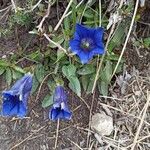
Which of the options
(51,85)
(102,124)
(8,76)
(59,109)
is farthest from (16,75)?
(102,124)

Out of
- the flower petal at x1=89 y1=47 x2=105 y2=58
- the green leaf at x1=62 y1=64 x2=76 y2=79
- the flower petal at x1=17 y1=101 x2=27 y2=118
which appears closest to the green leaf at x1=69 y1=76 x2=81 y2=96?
the green leaf at x1=62 y1=64 x2=76 y2=79

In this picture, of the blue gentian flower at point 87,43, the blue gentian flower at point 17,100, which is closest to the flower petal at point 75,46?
the blue gentian flower at point 87,43

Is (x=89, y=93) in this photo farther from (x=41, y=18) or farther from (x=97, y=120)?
(x=41, y=18)

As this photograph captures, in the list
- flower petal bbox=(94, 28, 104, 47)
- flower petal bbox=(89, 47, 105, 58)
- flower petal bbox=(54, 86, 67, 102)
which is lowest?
flower petal bbox=(54, 86, 67, 102)

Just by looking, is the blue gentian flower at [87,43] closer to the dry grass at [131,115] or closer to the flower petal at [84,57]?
the flower petal at [84,57]

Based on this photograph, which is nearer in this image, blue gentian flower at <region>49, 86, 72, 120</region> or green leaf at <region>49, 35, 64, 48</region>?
blue gentian flower at <region>49, 86, 72, 120</region>

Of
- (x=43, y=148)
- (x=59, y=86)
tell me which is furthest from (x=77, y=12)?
(x=43, y=148)

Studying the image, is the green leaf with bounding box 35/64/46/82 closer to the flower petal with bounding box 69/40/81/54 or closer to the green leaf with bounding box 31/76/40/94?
the green leaf with bounding box 31/76/40/94
